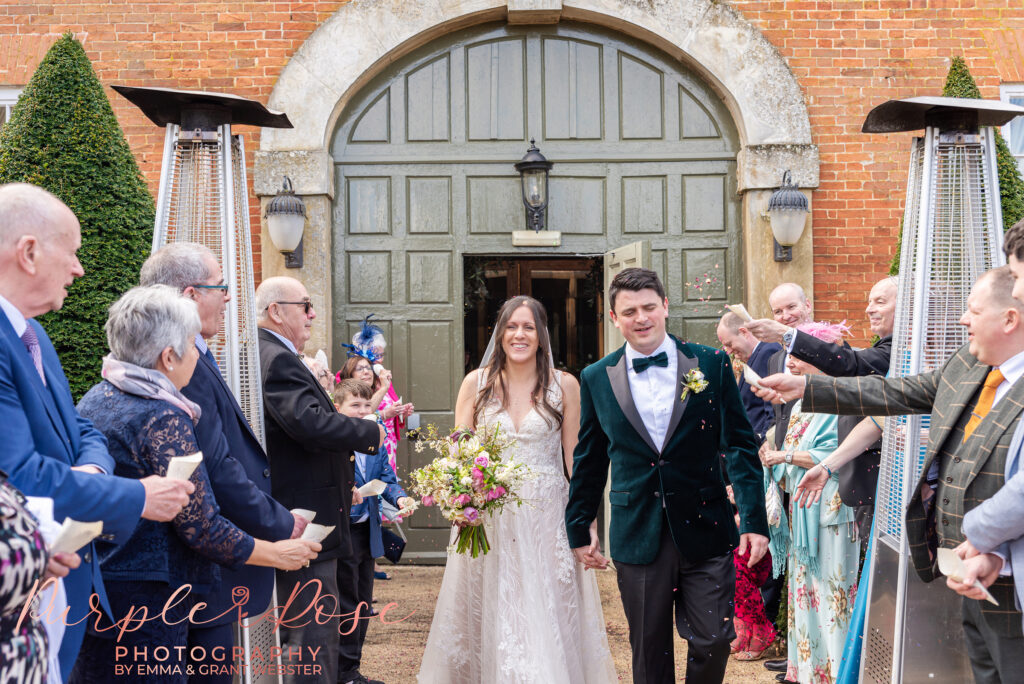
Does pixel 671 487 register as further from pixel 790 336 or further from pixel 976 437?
pixel 976 437

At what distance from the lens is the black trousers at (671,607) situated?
151 inches

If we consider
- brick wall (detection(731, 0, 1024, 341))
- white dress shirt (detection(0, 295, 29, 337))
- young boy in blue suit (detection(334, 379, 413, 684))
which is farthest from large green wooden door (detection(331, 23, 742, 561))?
white dress shirt (detection(0, 295, 29, 337))

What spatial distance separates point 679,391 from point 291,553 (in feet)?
6.13

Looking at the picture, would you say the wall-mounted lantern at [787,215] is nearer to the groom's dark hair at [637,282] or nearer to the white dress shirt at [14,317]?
the groom's dark hair at [637,282]

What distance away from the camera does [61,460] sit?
7.90ft

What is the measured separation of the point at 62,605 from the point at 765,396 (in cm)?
254

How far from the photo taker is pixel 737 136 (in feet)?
27.3

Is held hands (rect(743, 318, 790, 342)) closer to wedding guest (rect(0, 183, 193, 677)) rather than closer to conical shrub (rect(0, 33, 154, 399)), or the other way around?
wedding guest (rect(0, 183, 193, 677))

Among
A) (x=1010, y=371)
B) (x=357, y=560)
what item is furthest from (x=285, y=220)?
(x=1010, y=371)

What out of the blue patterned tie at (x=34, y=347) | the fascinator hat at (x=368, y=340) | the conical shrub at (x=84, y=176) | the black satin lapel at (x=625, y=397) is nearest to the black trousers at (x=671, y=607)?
the black satin lapel at (x=625, y=397)

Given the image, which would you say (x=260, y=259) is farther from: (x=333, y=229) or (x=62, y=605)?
(x=62, y=605)

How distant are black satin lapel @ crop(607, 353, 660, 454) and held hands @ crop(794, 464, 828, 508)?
93 cm

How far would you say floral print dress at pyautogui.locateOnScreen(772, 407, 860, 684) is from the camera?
4727mm

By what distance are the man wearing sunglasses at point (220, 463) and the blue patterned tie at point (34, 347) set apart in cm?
65
